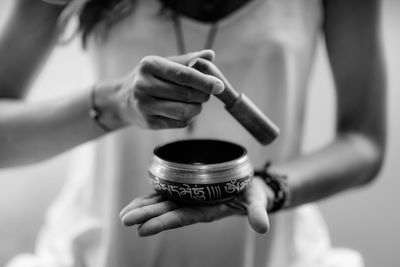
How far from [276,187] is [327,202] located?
0.41 m

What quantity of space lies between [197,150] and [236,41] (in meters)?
0.16

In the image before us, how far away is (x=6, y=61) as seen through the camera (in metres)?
0.52

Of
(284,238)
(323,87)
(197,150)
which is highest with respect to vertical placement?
(197,150)

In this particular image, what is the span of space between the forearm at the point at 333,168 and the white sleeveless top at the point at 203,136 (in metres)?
0.04

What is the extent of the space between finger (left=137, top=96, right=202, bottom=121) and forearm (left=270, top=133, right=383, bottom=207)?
17 cm

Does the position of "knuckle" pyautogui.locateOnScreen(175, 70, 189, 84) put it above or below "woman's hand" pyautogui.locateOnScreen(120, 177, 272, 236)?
above

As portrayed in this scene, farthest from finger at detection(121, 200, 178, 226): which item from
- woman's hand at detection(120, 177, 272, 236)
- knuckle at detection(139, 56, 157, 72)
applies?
knuckle at detection(139, 56, 157, 72)

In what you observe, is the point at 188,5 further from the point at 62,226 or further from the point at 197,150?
the point at 62,226

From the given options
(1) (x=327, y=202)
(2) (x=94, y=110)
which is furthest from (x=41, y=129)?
(1) (x=327, y=202)

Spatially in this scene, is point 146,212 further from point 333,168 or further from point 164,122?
point 333,168

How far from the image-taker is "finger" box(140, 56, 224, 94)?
333 millimetres

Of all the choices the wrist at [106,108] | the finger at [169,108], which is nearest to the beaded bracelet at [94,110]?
the wrist at [106,108]

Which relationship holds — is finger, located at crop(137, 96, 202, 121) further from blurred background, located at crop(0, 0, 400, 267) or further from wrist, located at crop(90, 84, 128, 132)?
blurred background, located at crop(0, 0, 400, 267)

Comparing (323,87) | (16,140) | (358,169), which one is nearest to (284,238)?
(358,169)
